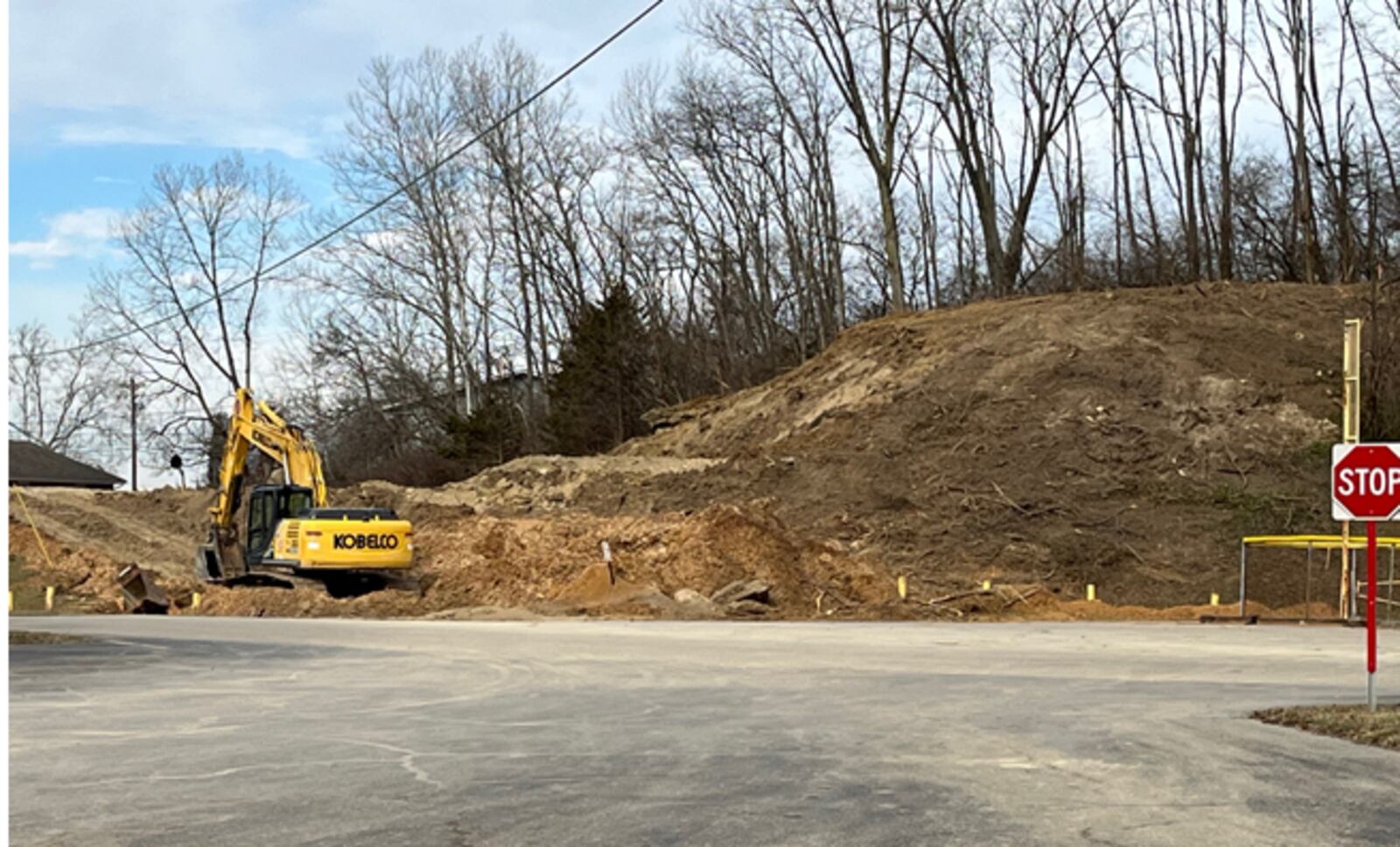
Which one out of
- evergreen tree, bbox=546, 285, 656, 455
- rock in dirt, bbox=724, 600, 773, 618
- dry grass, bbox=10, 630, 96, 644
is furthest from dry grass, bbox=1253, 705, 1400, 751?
evergreen tree, bbox=546, 285, 656, 455

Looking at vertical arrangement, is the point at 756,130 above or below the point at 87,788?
above

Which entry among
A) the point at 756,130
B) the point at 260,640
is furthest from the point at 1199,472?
the point at 756,130

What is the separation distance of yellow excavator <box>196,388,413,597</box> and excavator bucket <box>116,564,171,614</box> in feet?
4.06

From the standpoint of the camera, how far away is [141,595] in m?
38.4

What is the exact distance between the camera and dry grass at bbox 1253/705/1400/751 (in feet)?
38.6

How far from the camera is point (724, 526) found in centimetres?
3475

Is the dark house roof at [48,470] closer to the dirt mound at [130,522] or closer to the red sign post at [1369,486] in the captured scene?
the dirt mound at [130,522]

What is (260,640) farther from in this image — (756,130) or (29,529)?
(756,130)

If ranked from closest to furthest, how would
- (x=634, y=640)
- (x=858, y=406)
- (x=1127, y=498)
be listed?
1. (x=634, y=640)
2. (x=1127, y=498)
3. (x=858, y=406)

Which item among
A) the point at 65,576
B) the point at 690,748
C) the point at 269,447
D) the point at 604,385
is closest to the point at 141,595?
the point at 269,447

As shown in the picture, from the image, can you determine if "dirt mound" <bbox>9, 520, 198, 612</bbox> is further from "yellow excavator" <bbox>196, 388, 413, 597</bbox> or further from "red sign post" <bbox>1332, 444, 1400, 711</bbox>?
"red sign post" <bbox>1332, 444, 1400, 711</bbox>

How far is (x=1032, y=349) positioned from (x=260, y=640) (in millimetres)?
26940

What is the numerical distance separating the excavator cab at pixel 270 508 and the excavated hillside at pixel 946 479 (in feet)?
4.60

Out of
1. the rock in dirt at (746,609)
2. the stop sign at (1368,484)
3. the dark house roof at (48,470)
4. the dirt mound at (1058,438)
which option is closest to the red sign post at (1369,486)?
the stop sign at (1368,484)
